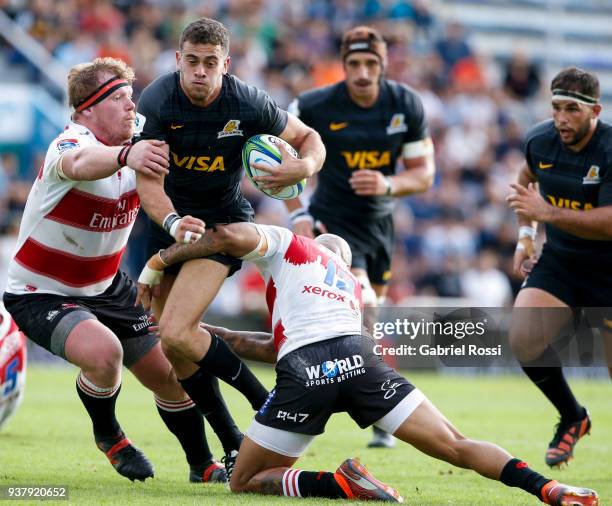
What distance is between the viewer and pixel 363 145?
9.52 m

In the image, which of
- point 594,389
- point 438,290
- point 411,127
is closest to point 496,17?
point 438,290

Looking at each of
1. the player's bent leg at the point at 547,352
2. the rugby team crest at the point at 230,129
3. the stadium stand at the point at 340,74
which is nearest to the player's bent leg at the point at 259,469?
the rugby team crest at the point at 230,129

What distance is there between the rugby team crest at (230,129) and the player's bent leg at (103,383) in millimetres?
1398

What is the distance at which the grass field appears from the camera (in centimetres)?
645

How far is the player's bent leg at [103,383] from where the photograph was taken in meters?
6.54

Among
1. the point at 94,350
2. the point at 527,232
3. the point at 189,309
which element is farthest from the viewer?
the point at 527,232

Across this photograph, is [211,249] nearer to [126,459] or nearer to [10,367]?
[126,459]

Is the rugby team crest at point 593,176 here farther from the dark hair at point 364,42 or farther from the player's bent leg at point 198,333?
the player's bent leg at point 198,333

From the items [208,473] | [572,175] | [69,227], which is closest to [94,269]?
[69,227]

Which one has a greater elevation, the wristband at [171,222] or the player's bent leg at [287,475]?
the wristband at [171,222]

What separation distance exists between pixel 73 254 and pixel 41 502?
1803mm

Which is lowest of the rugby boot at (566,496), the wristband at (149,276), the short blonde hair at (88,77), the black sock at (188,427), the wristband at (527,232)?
the black sock at (188,427)

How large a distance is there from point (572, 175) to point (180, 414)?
11.0 ft

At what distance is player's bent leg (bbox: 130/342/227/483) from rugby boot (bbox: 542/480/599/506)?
7.32 feet
